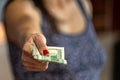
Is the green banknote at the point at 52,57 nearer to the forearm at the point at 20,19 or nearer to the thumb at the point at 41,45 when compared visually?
the thumb at the point at 41,45

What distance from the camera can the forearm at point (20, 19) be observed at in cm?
72

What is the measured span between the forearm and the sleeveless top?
0.11 feet

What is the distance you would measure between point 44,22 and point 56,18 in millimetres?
69

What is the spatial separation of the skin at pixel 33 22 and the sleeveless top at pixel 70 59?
3 centimetres

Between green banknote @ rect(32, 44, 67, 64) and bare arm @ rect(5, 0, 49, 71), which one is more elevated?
bare arm @ rect(5, 0, 49, 71)

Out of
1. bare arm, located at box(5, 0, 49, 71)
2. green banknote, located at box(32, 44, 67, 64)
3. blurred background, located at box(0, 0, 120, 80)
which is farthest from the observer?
blurred background, located at box(0, 0, 120, 80)

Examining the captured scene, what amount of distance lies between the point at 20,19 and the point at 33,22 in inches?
1.3

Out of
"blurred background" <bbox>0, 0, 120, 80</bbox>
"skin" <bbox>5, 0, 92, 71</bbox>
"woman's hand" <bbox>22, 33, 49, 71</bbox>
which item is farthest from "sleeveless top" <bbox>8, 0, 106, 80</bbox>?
"blurred background" <bbox>0, 0, 120, 80</bbox>

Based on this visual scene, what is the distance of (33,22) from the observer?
0.73 m

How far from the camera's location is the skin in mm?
533

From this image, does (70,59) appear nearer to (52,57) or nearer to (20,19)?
(20,19)

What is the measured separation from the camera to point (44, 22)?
2.56 feet

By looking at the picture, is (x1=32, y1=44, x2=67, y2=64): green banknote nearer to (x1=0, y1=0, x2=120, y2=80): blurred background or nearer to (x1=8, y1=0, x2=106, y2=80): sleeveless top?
(x1=8, y1=0, x2=106, y2=80): sleeveless top

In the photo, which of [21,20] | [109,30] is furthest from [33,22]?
[109,30]
